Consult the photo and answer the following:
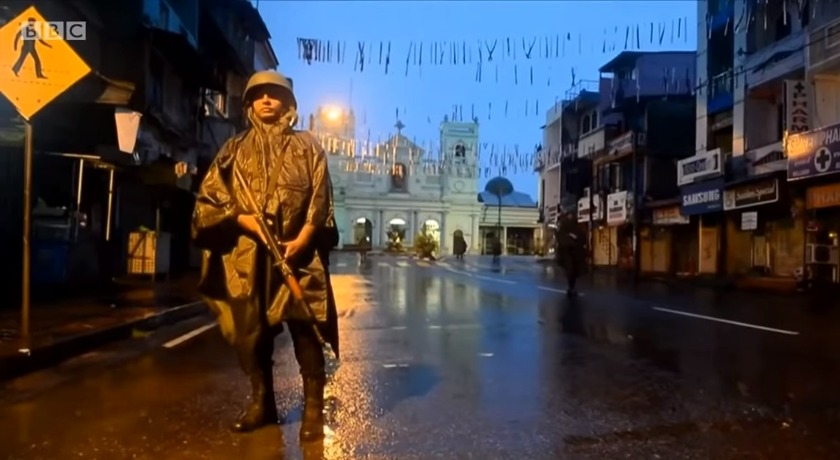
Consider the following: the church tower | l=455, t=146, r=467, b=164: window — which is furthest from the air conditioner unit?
l=455, t=146, r=467, b=164: window

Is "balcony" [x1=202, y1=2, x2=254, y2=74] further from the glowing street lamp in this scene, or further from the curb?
the curb

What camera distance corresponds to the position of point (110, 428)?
16.3 ft

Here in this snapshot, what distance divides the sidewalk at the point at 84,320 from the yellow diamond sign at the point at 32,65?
233 centimetres

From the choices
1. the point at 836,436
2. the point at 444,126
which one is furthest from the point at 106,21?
the point at 444,126

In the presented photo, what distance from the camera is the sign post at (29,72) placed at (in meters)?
7.59

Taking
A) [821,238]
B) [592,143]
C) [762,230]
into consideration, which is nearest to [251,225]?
[821,238]

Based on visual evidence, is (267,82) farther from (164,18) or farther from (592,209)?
(592,209)

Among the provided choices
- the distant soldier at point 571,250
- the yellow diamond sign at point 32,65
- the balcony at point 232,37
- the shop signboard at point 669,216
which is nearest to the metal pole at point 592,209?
the shop signboard at point 669,216

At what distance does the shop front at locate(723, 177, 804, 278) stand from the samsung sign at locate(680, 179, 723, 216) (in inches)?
18.0

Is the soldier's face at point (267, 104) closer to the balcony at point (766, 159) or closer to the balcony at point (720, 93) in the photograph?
the balcony at point (766, 159)

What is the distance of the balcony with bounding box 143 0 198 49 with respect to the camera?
1778 centimetres

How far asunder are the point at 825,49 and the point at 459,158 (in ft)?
147

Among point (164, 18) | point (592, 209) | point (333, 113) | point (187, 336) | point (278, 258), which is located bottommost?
point (187, 336)

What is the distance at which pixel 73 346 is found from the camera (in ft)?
27.3
